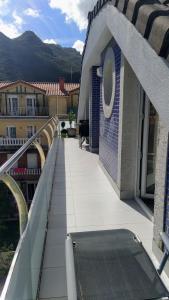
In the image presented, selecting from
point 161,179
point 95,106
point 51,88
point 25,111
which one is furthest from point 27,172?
point 161,179

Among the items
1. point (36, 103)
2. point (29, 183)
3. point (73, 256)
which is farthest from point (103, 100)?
point (36, 103)

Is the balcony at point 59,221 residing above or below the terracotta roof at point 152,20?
below

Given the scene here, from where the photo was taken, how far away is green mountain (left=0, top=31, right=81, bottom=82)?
6598 cm

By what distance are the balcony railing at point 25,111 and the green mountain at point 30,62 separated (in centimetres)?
2971

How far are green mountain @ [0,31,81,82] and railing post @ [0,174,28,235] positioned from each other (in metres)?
57.2

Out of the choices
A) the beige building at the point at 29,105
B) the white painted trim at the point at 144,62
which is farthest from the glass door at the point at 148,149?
the beige building at the point at 29,105

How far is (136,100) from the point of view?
14.0 feet

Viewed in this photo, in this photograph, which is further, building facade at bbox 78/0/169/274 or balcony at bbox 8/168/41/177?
balcony at bbox 8/168/41/177

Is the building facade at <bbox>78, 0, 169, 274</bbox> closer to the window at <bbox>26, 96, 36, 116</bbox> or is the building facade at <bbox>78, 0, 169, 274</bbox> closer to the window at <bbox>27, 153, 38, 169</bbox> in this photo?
the window at <bbox>27, 153, 38, 169</bbox>

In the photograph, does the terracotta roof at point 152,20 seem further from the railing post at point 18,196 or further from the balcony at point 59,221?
the balcony at point 59,221

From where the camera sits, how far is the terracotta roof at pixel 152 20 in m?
2.02

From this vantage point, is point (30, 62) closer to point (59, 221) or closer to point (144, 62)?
point (59, 221)

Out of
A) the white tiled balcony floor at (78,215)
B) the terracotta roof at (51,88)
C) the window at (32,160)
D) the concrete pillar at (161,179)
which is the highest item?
the terracotta roof at (51,88)

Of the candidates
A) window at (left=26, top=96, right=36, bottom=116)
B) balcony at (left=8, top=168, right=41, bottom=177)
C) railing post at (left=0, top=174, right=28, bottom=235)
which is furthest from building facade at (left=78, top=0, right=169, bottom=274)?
window at (left=26, top=96, right=36, bottom=116)
